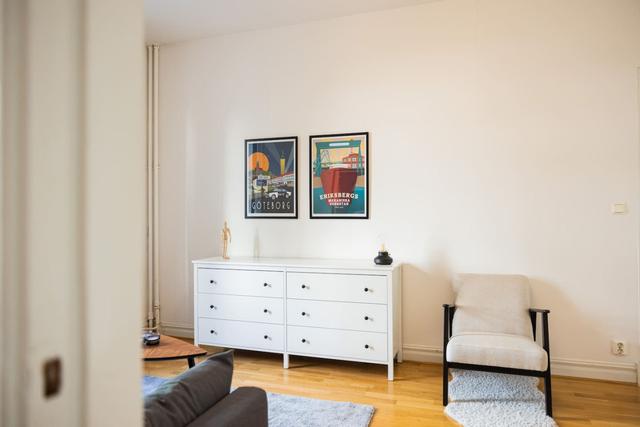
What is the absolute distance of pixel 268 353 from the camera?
368cm

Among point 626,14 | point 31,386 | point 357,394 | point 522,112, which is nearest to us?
point 31,386

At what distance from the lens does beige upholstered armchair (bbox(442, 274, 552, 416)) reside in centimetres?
246

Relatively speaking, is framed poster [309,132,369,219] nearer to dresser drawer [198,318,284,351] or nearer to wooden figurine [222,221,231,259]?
wooden figurine [222,221,231,259]

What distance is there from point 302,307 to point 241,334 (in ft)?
2.10

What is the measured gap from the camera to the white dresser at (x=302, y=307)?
10.2 feet

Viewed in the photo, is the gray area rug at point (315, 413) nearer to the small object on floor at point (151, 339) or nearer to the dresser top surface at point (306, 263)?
the small object on floor at point (151, 339)

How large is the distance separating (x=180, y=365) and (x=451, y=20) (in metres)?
3.70

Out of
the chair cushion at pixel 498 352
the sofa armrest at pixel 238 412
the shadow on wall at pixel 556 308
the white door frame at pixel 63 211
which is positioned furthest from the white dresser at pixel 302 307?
the white door frame at pixel 63 211

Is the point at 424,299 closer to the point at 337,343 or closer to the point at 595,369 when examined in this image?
the point at 337,343

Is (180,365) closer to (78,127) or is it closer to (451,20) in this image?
(78,127)

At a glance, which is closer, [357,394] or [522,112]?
[357,394]

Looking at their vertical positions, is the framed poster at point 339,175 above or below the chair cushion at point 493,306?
above

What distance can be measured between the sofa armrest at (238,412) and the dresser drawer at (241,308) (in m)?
1.91

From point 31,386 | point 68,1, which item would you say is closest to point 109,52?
point 68,1
